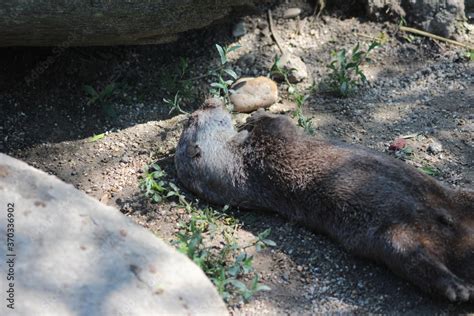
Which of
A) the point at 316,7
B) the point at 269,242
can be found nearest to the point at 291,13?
the point at 316,7

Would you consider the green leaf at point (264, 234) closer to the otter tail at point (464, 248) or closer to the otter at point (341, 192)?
the otter at point (341, 192)

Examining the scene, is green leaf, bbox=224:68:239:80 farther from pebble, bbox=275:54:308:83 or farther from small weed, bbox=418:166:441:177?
small weed, bbox=418:166:441:177

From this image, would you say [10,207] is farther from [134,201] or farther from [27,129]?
[27,129]

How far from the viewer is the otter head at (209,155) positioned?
183 inches

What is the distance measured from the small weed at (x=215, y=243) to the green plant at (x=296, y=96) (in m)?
0.92

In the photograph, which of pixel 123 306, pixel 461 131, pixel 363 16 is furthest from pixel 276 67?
pixel 123 306

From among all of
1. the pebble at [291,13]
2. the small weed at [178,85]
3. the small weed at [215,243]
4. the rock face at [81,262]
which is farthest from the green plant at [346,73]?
the rock face at [81,262]

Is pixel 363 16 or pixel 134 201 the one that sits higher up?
pixel 363 16

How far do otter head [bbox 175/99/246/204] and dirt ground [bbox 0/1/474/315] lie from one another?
0.64ft

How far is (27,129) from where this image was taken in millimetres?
5199

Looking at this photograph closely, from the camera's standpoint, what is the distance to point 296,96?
5355 millimetres

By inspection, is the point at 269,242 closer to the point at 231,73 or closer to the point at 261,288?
the point at 261,288

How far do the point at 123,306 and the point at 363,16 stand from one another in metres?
3.53

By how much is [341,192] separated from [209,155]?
3.30 ft
